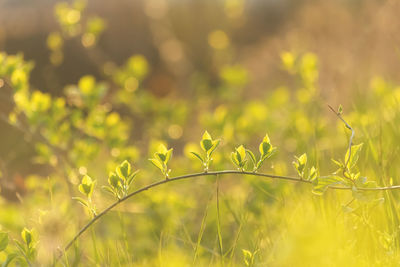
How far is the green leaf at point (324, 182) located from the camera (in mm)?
1020

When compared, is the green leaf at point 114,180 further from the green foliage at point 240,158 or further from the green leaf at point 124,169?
the green foliage at point 240,158

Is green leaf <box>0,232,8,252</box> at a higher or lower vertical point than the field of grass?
higher

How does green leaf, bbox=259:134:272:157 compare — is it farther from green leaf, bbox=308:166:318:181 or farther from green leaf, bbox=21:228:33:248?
green leaf, bbox=21:228:33:248

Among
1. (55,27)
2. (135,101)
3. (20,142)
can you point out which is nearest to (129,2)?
(55,27)

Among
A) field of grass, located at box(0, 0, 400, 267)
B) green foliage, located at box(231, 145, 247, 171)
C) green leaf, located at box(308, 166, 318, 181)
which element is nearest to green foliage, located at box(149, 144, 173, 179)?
field of grass, located at box(0, 0, 400, 267)

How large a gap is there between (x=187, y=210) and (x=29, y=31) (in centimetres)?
423

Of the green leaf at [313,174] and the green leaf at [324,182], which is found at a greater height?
the green leaf at [313,174]

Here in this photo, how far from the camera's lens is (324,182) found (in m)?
1.04

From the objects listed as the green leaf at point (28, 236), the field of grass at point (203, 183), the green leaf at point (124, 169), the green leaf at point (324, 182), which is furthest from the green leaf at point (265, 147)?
the green leaf at point (28, 236)

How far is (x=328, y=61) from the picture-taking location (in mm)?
3902

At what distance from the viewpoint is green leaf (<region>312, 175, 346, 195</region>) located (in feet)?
3.34

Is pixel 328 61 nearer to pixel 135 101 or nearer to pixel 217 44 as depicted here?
pixel 217 44

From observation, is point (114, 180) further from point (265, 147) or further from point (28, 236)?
point (265, 147)

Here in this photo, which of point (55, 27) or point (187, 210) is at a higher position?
point (55, 27)
